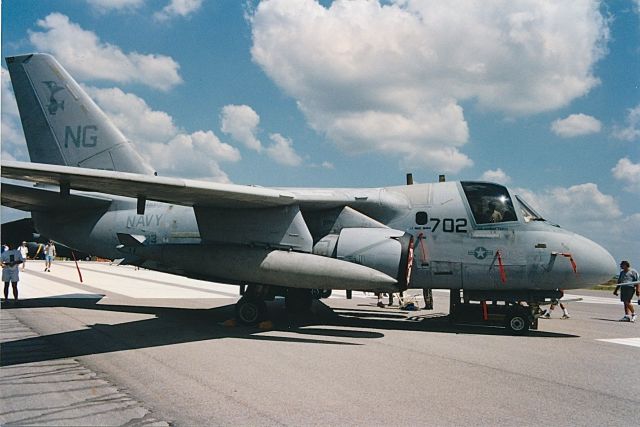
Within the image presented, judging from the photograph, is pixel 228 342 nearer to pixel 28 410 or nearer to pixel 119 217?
pixel 28 410

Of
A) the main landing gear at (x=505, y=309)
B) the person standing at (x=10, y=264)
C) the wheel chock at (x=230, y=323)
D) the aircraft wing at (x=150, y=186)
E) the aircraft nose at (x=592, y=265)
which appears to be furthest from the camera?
the person standing at (x=10, y=264)

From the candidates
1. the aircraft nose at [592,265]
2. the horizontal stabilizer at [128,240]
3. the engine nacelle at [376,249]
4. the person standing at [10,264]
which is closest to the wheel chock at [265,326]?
the engine nacelle at [376,249]

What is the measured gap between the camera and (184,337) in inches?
357

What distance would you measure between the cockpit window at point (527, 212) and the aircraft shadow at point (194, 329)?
8.33ft

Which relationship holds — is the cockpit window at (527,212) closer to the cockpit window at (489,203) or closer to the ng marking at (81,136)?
the cockpit window at (489,203)

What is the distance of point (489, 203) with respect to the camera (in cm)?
1067

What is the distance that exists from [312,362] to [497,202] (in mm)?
5865

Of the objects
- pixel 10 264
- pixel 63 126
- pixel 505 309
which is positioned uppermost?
pixel 63 126

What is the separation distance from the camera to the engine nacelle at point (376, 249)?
10.1 m

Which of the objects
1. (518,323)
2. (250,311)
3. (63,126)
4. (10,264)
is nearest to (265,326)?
(250,311)

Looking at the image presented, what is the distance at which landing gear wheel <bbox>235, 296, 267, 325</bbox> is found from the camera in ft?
35.8

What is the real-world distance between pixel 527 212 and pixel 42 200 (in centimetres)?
1189

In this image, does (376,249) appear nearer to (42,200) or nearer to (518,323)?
(518,323)

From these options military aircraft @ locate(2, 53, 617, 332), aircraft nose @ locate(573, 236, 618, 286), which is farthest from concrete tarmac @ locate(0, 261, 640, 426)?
aircraft nose @ locate(573, 236, 618, 286)
